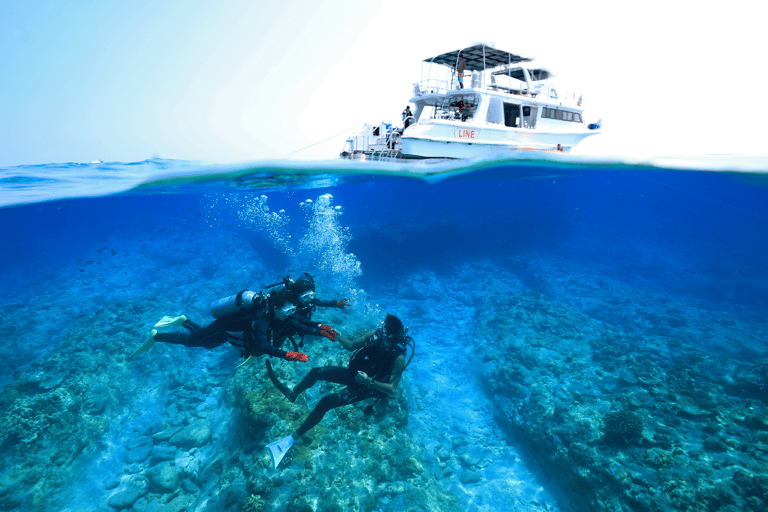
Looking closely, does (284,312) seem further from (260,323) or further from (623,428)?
(623,428)

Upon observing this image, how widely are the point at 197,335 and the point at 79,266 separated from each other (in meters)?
23.6

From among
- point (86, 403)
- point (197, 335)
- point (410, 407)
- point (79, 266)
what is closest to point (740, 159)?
point (410, 407)

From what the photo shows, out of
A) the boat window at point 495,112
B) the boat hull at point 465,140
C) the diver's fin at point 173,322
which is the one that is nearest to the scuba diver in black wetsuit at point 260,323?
the diver's fin at point 173,322

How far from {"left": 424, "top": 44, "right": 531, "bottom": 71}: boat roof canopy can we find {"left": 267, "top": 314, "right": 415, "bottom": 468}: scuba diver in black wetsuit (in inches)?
571

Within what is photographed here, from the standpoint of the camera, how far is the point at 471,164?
15750 millimetres

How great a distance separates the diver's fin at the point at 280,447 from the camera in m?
5.34

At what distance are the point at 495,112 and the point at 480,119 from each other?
1359 millimetres

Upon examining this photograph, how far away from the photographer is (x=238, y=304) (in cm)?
493

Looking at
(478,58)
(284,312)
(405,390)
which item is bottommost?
(405,390)

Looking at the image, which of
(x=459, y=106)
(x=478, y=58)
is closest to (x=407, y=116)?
(x=459, y=106)

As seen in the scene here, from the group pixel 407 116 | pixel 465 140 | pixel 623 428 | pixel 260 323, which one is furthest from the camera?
pixel 407 116

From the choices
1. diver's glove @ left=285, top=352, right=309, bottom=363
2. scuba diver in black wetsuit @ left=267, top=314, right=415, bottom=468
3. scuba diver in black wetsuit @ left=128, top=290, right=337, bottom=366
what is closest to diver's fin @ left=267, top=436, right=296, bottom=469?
scuba diver in black wetsuit @ left=267, top=314, right=415, bottom=468

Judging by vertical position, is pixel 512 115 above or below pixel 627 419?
above

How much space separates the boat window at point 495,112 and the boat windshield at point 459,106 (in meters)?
0.74
